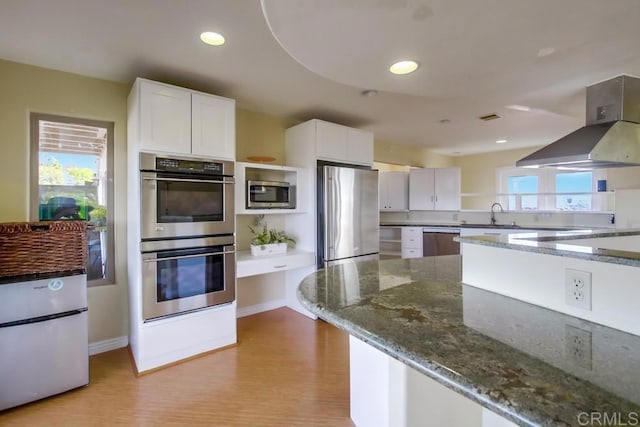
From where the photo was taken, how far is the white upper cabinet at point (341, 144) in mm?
3514

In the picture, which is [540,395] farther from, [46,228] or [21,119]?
[21,119]

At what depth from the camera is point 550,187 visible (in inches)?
249

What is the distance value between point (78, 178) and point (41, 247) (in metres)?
0.84

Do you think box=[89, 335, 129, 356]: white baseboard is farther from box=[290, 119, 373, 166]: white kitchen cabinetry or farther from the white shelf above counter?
box=[290, 119, 373, 166]: white kitchen cabinetry

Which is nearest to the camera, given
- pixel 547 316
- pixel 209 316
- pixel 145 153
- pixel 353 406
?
pixel 547 316

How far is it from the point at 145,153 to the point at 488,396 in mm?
2562

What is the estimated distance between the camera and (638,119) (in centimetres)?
223

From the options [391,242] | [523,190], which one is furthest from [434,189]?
[523,190]

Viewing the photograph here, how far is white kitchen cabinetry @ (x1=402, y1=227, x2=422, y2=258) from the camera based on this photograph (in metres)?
5.36

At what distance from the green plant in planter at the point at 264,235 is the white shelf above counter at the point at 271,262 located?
0.14m

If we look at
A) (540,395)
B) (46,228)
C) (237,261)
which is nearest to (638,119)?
(540,395)

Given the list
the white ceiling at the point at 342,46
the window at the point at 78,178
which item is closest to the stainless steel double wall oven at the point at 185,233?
the window at the point at 78,178

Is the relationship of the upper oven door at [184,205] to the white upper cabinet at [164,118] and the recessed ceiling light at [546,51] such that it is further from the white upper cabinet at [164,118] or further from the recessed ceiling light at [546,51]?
the recessed ceiling light at [546,51]

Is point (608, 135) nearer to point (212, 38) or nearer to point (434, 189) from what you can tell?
point (212, 38)
